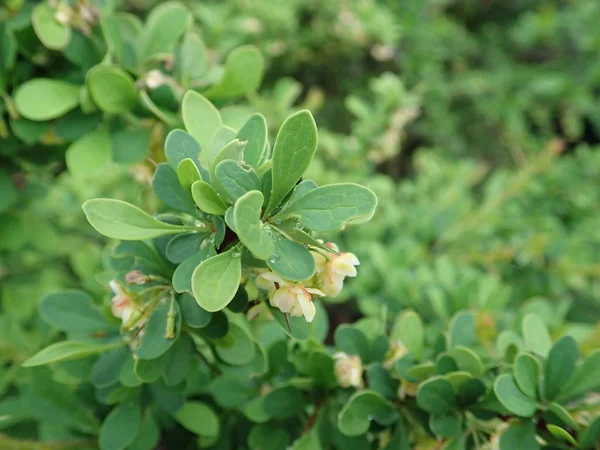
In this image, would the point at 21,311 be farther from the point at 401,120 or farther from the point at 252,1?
the point at 252,1

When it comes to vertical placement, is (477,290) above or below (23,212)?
above

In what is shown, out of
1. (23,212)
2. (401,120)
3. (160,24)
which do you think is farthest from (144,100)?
(401,120)

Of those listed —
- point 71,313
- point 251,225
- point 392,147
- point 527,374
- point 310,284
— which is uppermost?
point 251,225

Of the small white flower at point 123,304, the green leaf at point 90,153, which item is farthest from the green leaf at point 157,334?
the green leaf at point 90,153

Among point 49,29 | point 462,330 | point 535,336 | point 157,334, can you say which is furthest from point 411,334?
point 49,29

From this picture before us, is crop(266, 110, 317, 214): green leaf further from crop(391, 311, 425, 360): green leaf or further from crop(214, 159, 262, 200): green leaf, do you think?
crop(391, 311, 425, 360): green leaf

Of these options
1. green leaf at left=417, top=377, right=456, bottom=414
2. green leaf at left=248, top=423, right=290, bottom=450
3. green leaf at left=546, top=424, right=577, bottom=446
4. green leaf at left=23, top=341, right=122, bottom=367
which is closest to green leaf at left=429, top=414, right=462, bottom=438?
green leaf at left=417, top=377, right=456, bottom=414

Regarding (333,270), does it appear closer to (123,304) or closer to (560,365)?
(123,304)
